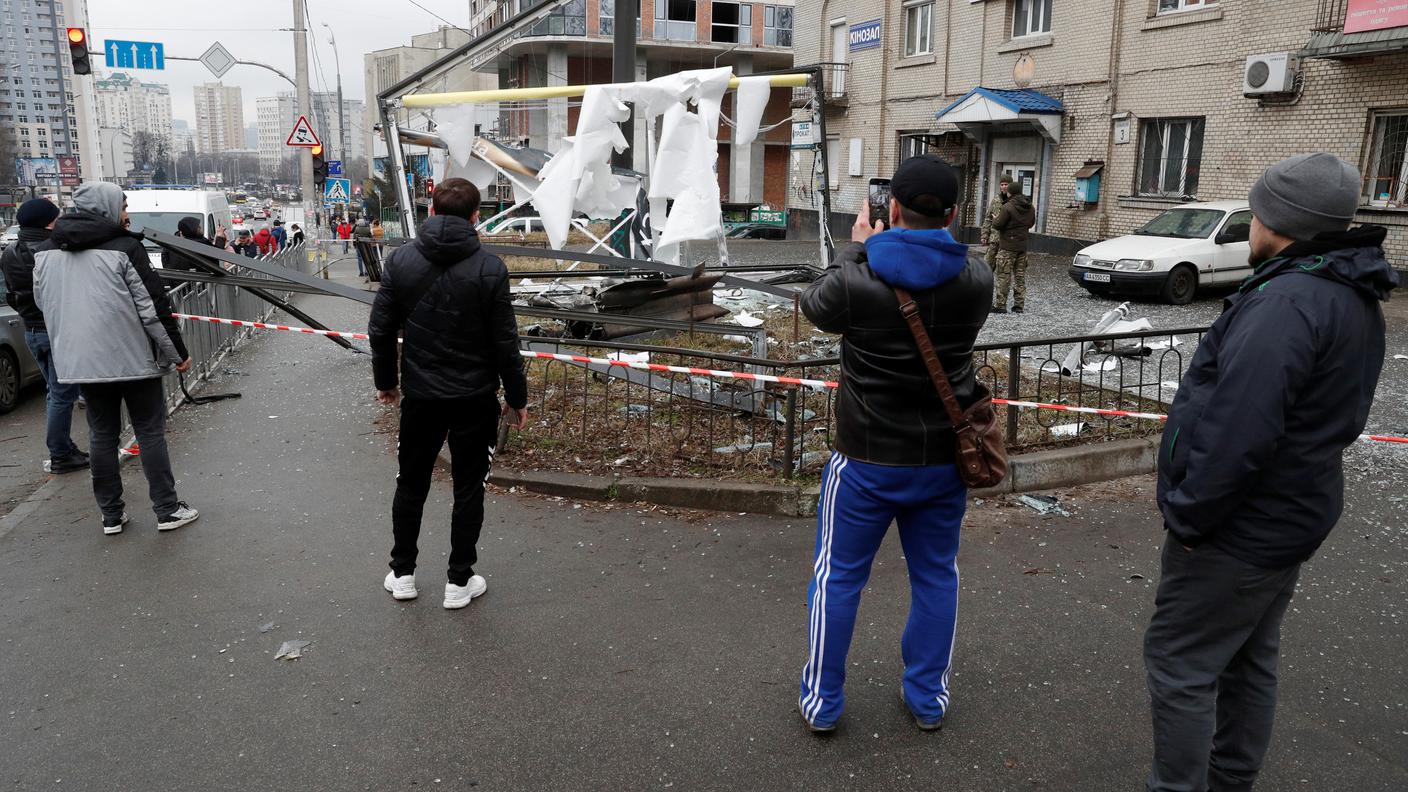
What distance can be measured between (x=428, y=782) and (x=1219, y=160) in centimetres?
2035

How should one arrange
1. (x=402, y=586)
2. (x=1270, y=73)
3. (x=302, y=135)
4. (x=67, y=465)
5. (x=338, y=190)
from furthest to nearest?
(x=338, y=190)
(x=302, y=135)
(x=1270, y=73)
(x=67, y=465)
(x=402, y=586)

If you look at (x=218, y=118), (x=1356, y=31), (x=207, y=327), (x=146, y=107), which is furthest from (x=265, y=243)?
(x=218, y=118)

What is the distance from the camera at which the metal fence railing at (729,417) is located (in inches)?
241

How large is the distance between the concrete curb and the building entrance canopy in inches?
712

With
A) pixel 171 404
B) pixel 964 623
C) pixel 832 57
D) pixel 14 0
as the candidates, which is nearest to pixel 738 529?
pixel 964 623

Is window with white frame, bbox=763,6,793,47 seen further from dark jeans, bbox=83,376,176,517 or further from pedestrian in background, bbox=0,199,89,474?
dark jeans, bbox=83,376,176,517

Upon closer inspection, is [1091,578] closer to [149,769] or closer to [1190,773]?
[1190,773]

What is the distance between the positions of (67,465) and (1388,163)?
1928 centimetres

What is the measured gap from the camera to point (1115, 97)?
21.5m

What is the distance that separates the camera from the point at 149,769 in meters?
3.19

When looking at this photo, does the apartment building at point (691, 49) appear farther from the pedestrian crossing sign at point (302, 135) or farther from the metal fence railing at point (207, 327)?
the metal fence railing at point (207, 327)

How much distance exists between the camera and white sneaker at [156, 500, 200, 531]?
5.43 metres

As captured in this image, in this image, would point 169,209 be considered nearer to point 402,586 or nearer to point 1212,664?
point 402,586

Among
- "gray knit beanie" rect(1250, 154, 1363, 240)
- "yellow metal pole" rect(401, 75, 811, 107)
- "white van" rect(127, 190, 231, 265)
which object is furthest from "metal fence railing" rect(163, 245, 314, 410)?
"gray knit beanie" rect(1250, 154, 1363, 240)
